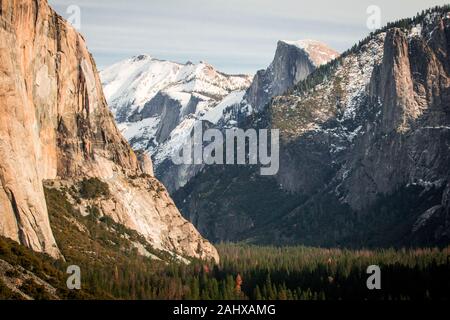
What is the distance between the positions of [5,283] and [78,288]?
2174 centimetres

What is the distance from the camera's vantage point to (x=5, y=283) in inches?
7013

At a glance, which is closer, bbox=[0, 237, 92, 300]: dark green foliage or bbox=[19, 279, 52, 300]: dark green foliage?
bbox=[19, 279, 52, 300]: dark green foliage

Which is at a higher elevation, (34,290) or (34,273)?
(34,273)

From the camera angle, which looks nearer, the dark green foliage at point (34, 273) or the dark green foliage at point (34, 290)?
the dark green foliage at point (34, 290)

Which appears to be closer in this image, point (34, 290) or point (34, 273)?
point (34, 290)
